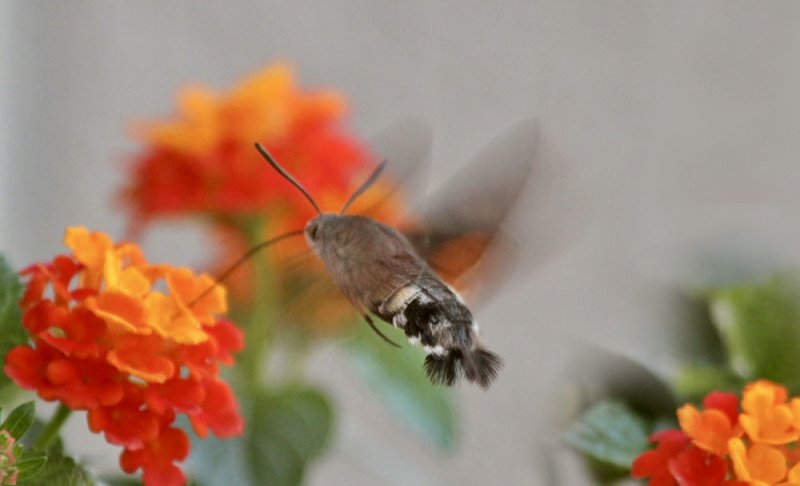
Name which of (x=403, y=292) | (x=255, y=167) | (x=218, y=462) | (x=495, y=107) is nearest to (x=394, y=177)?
(x=255, y=167)

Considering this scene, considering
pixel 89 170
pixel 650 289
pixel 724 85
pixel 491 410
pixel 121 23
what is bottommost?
pixel 491 410

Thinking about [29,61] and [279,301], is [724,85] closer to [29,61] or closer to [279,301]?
[279,301]

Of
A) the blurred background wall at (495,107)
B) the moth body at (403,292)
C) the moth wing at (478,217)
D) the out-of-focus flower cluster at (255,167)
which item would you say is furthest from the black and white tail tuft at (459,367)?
the blurred background wall at (495,107)

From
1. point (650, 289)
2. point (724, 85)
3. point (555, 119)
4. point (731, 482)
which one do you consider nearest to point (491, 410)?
point (555, 119)

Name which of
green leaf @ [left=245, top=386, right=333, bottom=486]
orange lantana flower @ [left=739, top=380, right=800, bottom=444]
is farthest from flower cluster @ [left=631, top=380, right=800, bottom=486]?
green leaf @ [left=245, top=386, right=333, bottom=486]

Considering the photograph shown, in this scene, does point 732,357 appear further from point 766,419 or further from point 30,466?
point 30,466

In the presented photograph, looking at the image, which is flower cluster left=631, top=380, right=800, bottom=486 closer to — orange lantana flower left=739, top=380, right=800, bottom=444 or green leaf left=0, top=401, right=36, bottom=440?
orange lantana flower left=739, top=380, right=800, bottom=444

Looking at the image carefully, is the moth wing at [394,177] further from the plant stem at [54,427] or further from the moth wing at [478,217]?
the plant stem at [54,427]
